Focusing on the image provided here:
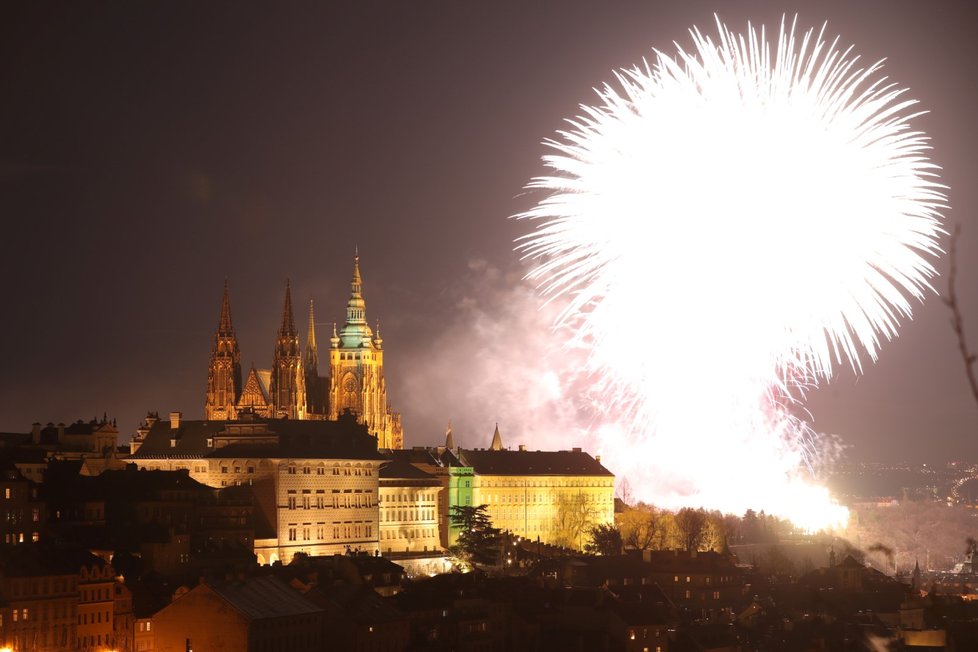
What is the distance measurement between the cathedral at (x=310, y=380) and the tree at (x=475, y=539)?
28.2m

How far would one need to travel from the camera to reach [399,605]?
71188 millimetres

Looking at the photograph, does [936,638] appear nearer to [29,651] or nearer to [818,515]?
[29,651]

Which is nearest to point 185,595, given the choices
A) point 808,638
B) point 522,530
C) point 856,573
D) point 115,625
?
point 115,625

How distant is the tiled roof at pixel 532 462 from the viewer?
5231 inches

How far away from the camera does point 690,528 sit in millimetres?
129750

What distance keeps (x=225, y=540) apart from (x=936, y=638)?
34748 mm

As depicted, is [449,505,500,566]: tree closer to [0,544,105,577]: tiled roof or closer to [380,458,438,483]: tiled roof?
[380,458,438,483]: tiled roof

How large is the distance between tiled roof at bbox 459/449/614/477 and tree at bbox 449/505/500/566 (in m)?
18.4

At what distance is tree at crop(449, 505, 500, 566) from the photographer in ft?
338

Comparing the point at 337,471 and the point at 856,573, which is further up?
the point at 337,471

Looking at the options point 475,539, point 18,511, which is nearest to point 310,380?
point 475,539

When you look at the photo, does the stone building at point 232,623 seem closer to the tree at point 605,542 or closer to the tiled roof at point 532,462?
the tree at point 605,542

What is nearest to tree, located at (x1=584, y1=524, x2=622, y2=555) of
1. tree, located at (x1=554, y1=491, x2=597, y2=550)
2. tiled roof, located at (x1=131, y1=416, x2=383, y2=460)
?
tree, located at (x1=554, y1=491, x2=597, y2=550)

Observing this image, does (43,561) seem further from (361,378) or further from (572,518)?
(361,378)
